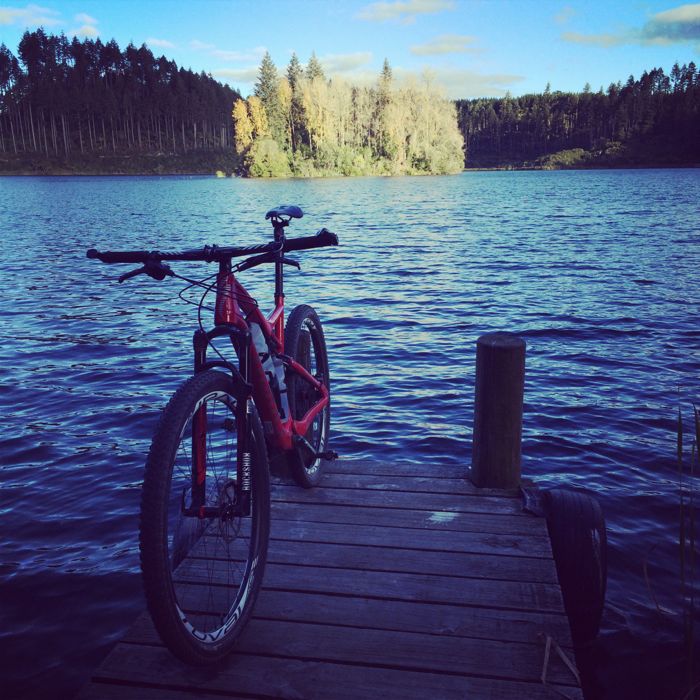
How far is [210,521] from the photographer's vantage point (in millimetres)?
3658

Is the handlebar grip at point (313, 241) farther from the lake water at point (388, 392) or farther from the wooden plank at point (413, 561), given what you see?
the lake water at point (388, 392)

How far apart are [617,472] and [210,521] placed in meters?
4.81

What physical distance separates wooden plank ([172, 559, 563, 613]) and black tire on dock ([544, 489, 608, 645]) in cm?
47

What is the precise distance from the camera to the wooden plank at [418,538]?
12.4 ft

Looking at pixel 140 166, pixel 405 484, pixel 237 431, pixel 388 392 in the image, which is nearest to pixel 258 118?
pixel 140 166

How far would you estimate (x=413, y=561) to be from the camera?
12.0 ft

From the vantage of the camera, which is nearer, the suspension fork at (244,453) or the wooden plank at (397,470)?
the suspension fork at (244,453)

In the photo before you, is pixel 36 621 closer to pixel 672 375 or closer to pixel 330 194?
pixel 672 375

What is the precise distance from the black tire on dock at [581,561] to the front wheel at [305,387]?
1.56 meters

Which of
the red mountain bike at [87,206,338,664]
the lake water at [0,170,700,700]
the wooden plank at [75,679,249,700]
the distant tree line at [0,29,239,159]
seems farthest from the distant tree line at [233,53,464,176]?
the wooden plank at [75,679,249,700]

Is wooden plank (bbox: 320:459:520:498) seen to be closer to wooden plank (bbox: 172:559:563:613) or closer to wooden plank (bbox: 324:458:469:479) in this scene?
wooden plank (bbox: 324:458:469:479)

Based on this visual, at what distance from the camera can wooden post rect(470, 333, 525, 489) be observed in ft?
14.1

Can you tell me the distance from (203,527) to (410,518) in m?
1.24

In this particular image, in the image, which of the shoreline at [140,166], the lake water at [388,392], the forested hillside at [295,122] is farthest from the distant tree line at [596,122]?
the lake water at [388,392]
